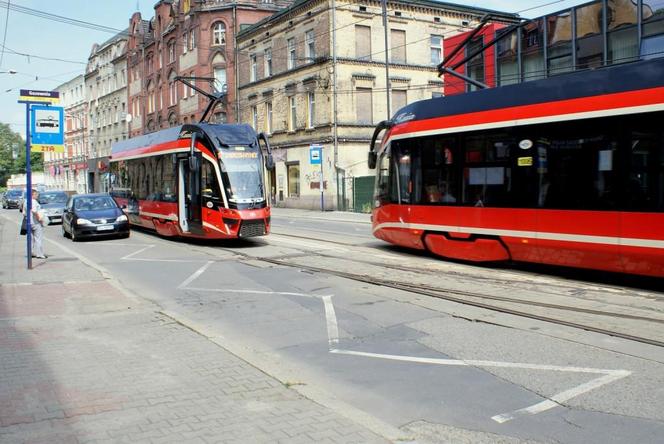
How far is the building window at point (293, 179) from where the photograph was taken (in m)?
40.6

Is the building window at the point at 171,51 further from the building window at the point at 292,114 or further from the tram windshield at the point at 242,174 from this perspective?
the tram windshield at the point at 242,174

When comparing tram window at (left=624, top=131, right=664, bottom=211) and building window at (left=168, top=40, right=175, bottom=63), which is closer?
tram window at (left=624, top=131, right=664, bottom=211)

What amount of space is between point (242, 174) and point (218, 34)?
35.9 metres

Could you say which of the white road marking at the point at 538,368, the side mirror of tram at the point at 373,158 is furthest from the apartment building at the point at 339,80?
the white road marking at the point at 538,368

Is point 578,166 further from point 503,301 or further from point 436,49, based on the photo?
point 436,49

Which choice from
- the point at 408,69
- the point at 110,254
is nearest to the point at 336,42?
the point at 408,69

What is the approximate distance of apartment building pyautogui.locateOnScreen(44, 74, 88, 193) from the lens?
81.2m

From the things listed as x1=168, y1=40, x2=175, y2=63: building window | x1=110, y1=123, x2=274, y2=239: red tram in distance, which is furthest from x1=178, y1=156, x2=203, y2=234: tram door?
x1=168, y1=40, x2=175, y2=63: building window

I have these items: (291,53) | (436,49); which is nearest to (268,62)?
(291,53)

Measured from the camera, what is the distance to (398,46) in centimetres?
3894

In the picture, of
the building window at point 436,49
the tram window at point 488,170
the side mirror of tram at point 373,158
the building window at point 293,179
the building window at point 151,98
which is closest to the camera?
the tram window at point 488,170

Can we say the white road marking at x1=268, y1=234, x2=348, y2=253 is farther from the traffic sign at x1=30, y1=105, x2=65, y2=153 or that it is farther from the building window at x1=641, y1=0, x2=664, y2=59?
the building window at x1=641, y1=0, x2=664, y2=59

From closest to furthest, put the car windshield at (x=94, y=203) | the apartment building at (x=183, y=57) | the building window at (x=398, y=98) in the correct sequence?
1. the car windshield at (x=94, y=203)
2. the building window at (x=398, y=98)
3. the apartment building at (x=183, y=57)

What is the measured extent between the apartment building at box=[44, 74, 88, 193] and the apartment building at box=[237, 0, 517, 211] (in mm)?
43761
